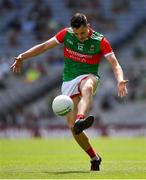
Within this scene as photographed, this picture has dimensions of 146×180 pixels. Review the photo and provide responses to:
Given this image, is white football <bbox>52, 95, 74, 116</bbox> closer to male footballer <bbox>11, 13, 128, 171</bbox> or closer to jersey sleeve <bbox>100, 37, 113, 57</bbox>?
male footballer <bbox>11, 13, 128, 171</bbox>

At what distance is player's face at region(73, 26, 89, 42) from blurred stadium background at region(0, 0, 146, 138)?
80.9 feet

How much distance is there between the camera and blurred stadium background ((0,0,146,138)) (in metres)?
41.1

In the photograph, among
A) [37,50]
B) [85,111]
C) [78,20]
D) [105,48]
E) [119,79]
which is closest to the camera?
[85,111]

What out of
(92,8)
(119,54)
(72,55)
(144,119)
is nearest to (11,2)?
(92,8)

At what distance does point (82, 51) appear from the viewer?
15789mm

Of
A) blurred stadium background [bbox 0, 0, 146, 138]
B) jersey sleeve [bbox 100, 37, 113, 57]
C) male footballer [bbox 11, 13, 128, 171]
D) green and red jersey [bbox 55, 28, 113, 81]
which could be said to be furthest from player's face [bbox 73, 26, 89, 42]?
blurred stadium background [bbox 0, 0, 146, 138]

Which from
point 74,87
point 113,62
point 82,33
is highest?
point 82,33

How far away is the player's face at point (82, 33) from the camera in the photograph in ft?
50.1

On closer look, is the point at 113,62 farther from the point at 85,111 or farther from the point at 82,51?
the point at 85,111

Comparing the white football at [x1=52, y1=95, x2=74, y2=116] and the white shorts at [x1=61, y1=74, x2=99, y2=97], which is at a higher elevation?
the white shorts at [x1=61, y1=74, x2=99, y2=97]

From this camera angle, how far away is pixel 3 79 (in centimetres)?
4409

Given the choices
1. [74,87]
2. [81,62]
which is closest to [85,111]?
[74,87]

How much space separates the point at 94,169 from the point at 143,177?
223 centimetres

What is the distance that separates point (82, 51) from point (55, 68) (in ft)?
94.2
